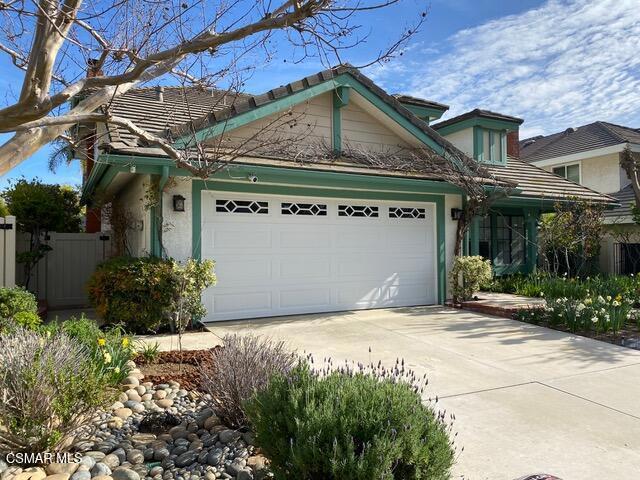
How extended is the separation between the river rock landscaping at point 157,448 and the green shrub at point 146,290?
3.40 m

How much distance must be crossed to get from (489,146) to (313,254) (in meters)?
8.47

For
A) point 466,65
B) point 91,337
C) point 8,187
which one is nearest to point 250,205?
point 91,337

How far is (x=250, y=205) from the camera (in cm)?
938

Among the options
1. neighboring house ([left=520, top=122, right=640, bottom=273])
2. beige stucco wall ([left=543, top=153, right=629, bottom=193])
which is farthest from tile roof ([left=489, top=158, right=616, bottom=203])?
beige stucco wall ([left=543, top=153, right=629, bottom=193])

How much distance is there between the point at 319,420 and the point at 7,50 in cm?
576

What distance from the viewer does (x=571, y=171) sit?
2206cm

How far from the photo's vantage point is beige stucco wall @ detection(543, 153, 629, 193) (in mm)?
20172

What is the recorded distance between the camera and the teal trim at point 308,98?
27.7 ft

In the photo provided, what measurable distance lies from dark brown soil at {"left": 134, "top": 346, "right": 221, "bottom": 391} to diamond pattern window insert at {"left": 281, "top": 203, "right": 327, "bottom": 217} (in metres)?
4.12

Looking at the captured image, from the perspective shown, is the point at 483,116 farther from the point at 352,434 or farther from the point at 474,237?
the point at 352,434

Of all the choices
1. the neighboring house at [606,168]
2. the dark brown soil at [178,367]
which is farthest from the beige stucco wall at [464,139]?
the dark brown soil at [178,367]

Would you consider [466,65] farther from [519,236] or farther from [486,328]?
[519,236]

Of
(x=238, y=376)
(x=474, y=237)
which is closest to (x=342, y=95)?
(x=474, y=237)

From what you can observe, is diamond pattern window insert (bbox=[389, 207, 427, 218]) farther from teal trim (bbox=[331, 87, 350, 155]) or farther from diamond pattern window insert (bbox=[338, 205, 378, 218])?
teal trim (bbox=[331, 87, 350, 155])
